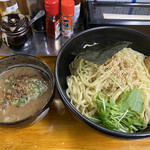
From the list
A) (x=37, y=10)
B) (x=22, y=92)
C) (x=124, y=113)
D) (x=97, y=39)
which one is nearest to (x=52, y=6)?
(x=37, y=10)

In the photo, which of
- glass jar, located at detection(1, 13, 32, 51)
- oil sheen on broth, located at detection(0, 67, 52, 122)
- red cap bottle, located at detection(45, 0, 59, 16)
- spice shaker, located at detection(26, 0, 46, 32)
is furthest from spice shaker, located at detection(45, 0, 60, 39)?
oil sheen on broth, located at detection(0, 67, 52, 122)

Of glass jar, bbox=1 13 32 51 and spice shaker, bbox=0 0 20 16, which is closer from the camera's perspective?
glass jar, bbox=1 13 32 51

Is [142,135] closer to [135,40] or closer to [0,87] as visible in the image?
[135,40]

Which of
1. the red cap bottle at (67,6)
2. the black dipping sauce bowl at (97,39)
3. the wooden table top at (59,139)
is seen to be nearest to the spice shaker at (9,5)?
the red cap bottle at (67,6)

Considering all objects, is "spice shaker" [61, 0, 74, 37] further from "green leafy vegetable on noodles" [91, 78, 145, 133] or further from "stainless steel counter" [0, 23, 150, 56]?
"green leafy vegetable on noodles" [91, 78, 145, 133]

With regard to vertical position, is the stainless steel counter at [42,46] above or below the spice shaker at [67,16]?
below

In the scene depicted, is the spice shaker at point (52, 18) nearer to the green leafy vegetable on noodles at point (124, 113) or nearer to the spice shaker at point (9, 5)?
the spice shaker at point (9, 5)

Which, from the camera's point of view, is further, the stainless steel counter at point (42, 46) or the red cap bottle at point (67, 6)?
the stainless steel counter at point (42, 46)
